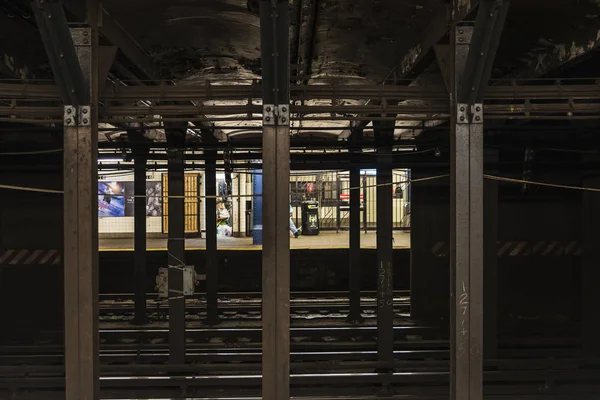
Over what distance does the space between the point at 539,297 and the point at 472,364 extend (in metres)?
5.02

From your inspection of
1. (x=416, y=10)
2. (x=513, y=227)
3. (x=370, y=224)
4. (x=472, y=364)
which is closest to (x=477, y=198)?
(x=472, y=364)

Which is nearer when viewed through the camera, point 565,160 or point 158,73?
point 158,73

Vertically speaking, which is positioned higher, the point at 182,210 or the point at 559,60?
the point at 559,60

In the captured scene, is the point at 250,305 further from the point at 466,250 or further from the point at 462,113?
the point at 462,113

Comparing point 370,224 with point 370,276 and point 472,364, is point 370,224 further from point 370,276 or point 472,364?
point 472,364

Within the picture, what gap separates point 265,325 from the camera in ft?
9.87

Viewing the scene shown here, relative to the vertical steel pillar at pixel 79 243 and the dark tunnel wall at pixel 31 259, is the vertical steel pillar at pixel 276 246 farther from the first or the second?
the dark tunnel wall at pixel 31 259

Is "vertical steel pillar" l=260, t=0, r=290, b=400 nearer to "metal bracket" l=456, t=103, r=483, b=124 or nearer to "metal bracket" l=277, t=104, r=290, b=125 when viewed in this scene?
"metal bracket" l=277, t=104, r=290, b=125

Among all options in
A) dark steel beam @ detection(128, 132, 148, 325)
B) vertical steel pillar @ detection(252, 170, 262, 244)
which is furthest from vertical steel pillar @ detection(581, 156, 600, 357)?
vertical steel pillar @ detection(252, 170, 262, 244)

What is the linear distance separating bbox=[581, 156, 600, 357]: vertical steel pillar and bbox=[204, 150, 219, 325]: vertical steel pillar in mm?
4800

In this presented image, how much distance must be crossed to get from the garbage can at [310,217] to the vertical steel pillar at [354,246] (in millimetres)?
Result: 8847

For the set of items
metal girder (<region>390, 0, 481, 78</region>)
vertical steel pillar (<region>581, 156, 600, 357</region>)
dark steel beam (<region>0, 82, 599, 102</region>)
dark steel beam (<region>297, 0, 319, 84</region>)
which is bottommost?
vertical steel pillar (<region>581, 156, 600, 357</region>)

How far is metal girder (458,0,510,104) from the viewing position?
252 cm

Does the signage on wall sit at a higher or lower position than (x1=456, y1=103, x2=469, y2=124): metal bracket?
lower
